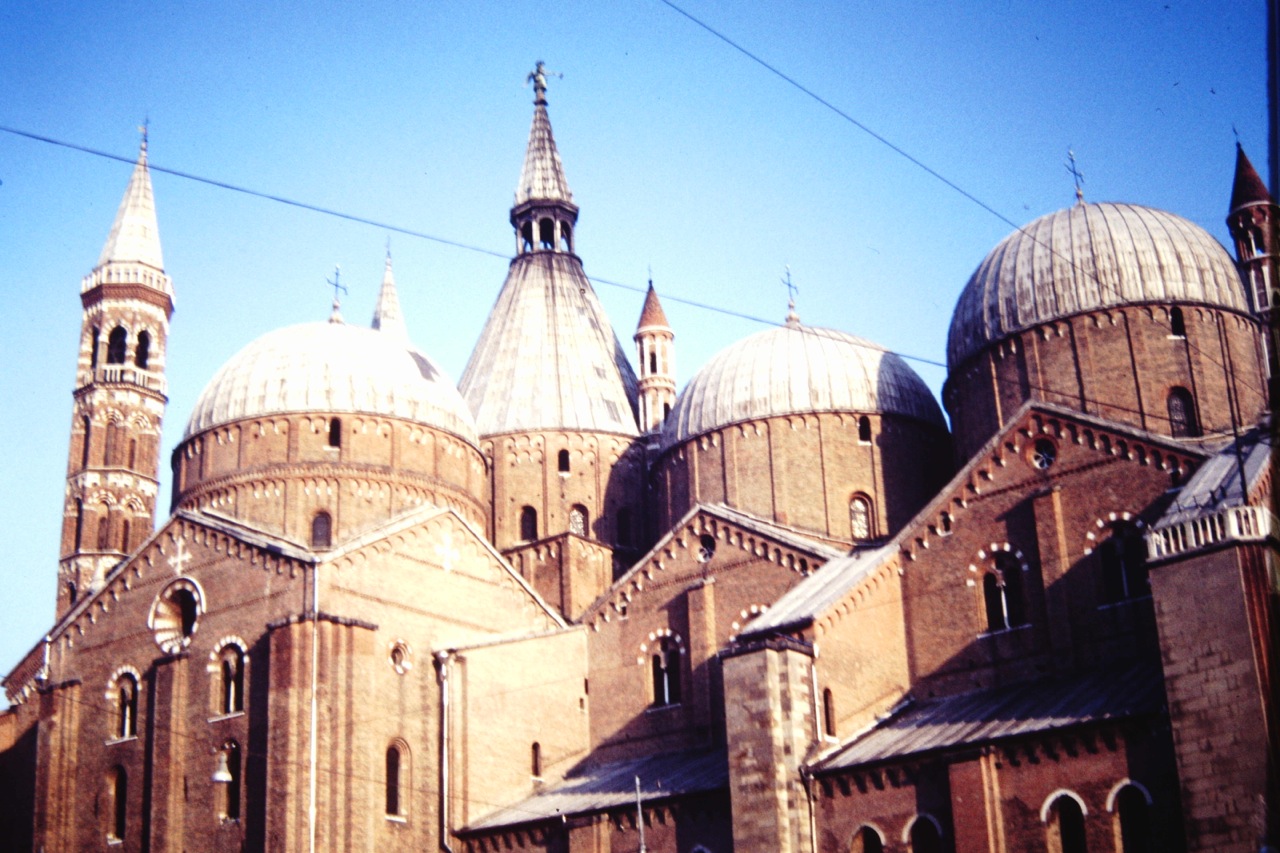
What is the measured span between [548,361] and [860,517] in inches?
477

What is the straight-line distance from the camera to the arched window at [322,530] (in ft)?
120

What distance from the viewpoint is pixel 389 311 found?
5653 cm

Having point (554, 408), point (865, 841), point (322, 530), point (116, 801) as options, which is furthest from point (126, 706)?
point (865, 841)

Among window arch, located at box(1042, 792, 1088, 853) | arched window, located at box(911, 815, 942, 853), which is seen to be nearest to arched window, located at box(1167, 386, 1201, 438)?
window arch, located at box(1042, 792, 1088, 853)

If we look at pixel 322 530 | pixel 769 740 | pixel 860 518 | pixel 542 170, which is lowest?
pixel 769 740

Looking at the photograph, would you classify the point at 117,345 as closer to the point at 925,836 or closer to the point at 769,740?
the point at 769,740

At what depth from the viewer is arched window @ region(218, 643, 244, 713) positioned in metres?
32.1

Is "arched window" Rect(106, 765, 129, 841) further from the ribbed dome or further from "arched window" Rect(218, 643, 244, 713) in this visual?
the ribbed dome

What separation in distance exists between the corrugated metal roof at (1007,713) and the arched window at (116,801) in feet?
53.1

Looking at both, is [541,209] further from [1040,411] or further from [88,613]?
[1040,411]

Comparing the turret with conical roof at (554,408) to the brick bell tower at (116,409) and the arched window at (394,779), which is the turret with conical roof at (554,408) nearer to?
the arched window at (394,779)

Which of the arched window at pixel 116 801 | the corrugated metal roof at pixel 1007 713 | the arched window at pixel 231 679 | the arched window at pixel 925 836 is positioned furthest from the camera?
the arched window at pixel 116 801

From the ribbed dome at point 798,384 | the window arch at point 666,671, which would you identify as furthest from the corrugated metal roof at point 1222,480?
the window arch at point 666,671

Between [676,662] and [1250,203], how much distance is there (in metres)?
19.5
